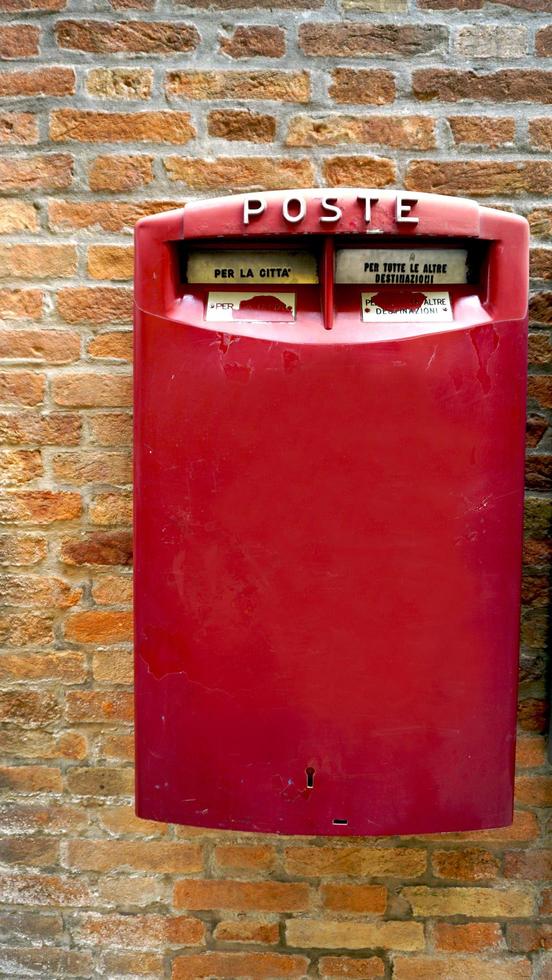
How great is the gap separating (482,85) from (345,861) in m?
1.58

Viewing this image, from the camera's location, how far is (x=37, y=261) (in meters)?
1.40

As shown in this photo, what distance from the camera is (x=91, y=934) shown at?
148 cm

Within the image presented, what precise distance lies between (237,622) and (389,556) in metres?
0.24

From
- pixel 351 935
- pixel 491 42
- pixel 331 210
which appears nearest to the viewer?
pixel 331 210

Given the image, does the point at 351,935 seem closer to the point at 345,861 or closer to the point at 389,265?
the point at 345,861

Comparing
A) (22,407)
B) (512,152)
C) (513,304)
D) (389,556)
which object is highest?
(512,152)

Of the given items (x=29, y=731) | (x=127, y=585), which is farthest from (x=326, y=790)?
(x=29, y=731)

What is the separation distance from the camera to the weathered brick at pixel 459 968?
145 cm

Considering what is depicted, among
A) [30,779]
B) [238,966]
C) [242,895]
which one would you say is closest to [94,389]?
[30,779]

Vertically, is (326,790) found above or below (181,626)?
below

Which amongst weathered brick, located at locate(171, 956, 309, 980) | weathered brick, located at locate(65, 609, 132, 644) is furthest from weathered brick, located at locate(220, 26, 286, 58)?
weathered brick, located at locate(171, 956, 309, 980)

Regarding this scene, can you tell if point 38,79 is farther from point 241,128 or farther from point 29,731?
point 29,731

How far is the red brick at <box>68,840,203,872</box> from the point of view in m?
1.46

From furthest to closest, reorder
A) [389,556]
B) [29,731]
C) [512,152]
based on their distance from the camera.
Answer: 1. [29,731]
2. [512,152]
3. [389,556]
